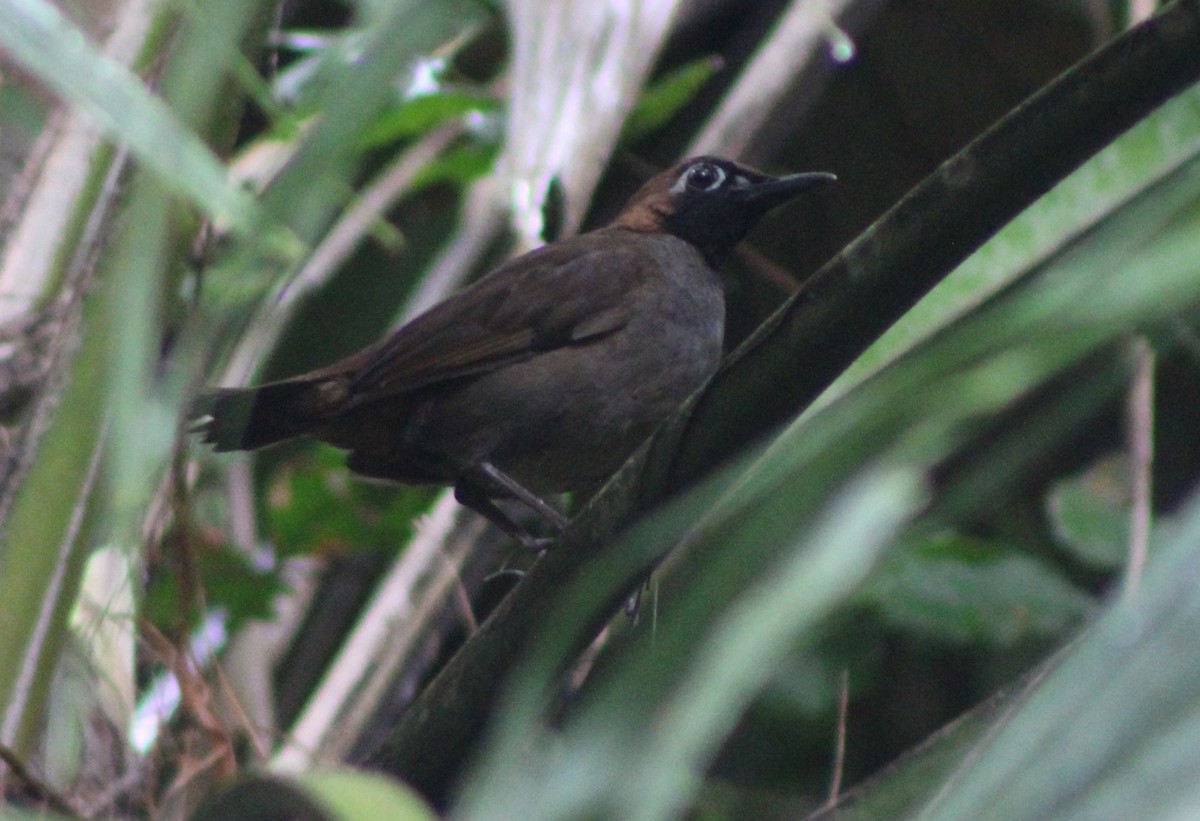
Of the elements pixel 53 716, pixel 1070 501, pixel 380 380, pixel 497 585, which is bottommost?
pixel 1070 501

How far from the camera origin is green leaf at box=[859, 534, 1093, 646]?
397 cm

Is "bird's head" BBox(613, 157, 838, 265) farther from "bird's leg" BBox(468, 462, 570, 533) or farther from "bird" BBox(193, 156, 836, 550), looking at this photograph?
"bird's leg" BBox(468, 462, 570, 533)

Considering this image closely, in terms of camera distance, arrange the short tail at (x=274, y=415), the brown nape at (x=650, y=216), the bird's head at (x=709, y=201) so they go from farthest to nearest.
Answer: the brown nape at (x=650, y=216) → the bird's head at (x=709, y=201) → the short tail at (x=274, y=415)

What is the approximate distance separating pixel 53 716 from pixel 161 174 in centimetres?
179

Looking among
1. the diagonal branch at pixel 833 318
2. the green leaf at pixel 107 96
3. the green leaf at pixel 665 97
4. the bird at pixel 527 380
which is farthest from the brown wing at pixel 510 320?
the green leaf at pixel 107 96

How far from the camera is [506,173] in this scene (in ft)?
10.7

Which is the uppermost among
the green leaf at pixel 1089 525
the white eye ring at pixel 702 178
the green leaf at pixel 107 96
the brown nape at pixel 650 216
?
the green leaf at pixel 107 96

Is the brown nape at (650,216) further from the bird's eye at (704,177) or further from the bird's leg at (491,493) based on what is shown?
the bird's leg at (491,493)

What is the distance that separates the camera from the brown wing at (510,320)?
12.9 feet

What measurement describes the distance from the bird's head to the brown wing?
31 centimetres

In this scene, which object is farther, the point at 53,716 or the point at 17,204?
the point at 17,204

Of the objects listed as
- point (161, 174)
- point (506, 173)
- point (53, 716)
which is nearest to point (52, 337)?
point (53, 716)

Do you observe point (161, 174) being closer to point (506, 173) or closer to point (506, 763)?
point (506, 763)

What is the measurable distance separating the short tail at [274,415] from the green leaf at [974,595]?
147 centimetres
